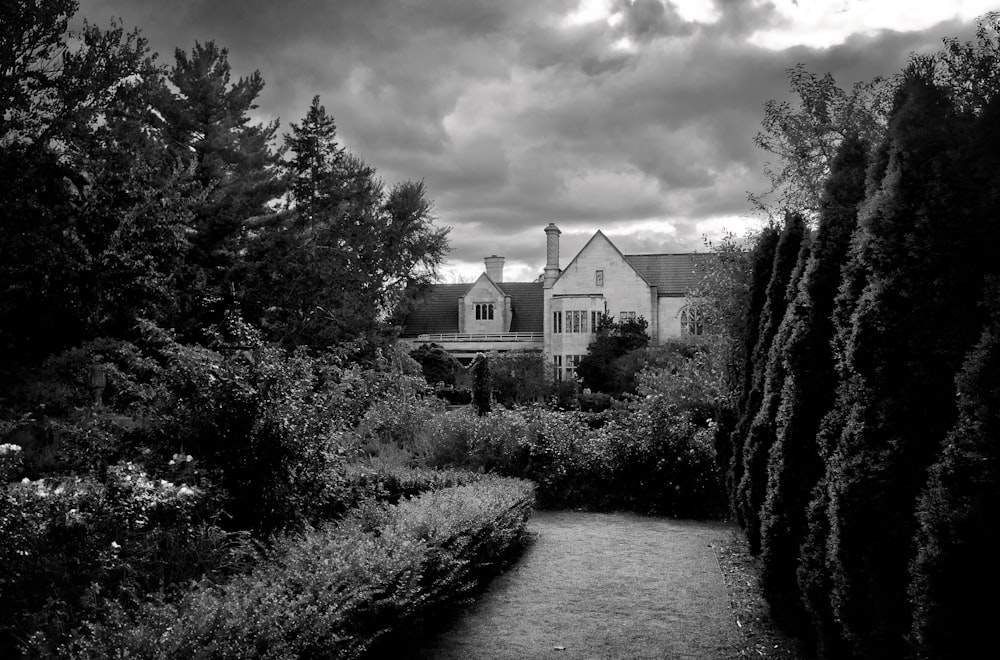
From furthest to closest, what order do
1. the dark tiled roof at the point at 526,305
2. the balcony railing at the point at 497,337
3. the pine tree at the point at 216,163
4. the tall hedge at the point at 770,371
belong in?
the dark tiled roof at the point at 526,305, the balcony railing at the point at 497,337, the pine tree at the point at 216,163, the tall hedge at the point at 770,371

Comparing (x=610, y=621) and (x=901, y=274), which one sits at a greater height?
(x=901, y=274)

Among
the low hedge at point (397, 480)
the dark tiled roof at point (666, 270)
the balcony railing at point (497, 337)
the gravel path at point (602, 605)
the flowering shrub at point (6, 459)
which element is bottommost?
the gravel path at point (602, 605)

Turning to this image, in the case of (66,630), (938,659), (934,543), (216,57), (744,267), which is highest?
(216,57)

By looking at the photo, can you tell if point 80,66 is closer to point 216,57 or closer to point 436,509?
point 216,57

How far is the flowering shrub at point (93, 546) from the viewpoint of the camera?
4.77m

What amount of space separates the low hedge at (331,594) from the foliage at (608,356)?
28065mm

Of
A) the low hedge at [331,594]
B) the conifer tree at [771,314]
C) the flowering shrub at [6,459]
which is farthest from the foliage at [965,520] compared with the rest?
the flowering shrub at [6,459]

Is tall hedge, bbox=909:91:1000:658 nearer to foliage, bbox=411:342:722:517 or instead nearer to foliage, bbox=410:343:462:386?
foliage, bbox=411:342:722:517

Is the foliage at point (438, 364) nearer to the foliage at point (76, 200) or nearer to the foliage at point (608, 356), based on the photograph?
the foliage at point (608, 356)

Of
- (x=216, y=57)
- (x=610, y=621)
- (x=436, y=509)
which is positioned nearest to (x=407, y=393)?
(x=436, y=509)

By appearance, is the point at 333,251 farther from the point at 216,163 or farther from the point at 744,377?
the point at 744,377

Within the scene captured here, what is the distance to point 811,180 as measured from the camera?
20344 mm

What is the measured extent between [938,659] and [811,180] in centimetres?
1893

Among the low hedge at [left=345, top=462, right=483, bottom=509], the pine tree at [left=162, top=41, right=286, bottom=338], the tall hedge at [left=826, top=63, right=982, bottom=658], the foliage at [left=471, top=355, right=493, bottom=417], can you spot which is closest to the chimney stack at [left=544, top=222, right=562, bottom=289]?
the pine tree at [left=162, top=41, right=286, bottom=338]
